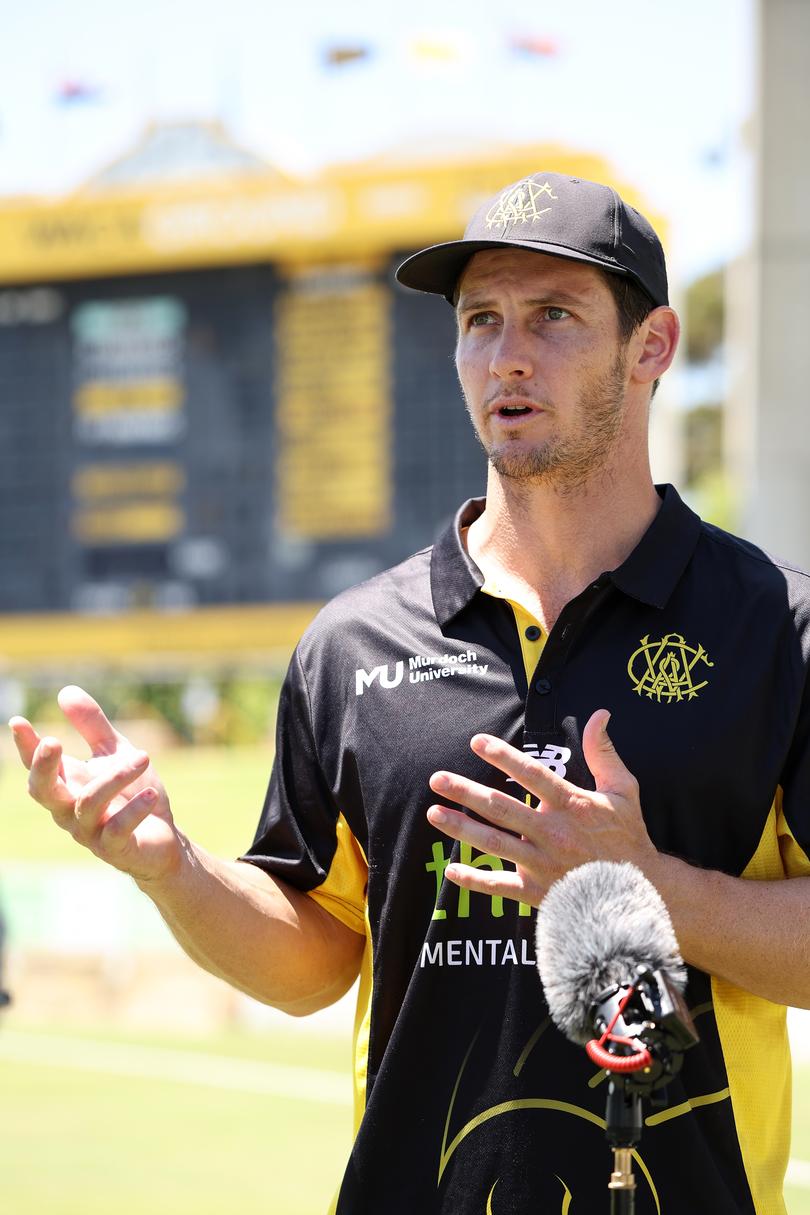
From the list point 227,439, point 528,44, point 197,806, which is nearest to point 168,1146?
point 197,806

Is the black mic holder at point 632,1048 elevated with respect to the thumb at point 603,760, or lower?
lower

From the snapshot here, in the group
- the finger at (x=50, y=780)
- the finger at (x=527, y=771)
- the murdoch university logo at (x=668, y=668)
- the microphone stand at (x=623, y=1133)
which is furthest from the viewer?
the murdoch university logo at (x=668, y=668)

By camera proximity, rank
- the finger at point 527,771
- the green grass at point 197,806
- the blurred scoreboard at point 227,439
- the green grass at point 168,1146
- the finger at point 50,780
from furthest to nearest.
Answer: the blurred scoreboard at point 227,439 → the green grass at point 197,806 → the green grass at point 168,1146 → the finger at point 50,780 → the finger at point 527,771

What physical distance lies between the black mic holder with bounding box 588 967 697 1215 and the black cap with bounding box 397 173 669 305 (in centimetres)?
90

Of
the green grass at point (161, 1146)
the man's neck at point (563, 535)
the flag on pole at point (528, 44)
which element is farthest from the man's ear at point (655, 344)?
the flag on pole at point (528, 44)

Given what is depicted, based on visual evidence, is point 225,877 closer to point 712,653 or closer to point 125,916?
point 712,653

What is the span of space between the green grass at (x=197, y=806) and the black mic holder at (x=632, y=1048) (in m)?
12.2

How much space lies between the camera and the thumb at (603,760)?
182 cm

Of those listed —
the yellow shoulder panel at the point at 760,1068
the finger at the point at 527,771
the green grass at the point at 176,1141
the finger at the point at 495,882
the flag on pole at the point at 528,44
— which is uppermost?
the flag on pole at the point at 528,44

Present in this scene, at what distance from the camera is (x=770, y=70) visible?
32.1 ft

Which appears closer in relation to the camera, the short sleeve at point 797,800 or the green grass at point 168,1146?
the short sleeve at point 797,800

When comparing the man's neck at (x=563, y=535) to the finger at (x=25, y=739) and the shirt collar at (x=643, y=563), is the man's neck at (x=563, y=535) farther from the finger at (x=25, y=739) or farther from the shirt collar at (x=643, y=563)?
the finger at (x=25, y=739)

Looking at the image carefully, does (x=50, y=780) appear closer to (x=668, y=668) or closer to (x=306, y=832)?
(x=306, y=832)

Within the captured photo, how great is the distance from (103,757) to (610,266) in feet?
2.85
